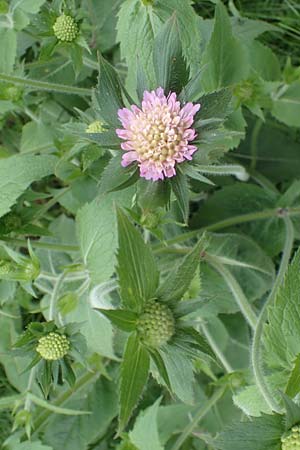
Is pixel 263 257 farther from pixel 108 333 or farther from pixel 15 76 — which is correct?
pixel 15 76

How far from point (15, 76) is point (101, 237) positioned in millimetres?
419

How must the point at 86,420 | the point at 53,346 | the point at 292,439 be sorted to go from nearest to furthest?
1. the point at 292,439
2. the point at 53,346
3. the point at 86,420

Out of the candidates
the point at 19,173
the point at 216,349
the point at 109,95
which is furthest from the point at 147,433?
the point at 109,95

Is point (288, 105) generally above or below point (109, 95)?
below

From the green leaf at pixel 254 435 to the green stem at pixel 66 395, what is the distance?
730mm

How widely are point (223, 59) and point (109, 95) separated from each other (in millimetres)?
538

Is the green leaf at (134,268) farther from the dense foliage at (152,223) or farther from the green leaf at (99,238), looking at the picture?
the green leaf at (99,238)

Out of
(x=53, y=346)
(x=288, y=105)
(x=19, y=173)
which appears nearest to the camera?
(x=53, y=346)

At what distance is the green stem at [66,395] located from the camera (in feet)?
5.33

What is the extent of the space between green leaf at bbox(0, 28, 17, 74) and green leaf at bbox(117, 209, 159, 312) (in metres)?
0.72

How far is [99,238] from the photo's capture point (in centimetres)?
139

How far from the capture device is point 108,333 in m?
1.49

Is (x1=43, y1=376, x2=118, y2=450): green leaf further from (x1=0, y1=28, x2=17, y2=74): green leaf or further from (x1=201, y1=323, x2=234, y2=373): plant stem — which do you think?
(x1=0, y1=28, x2=17, y2=74): green leaf

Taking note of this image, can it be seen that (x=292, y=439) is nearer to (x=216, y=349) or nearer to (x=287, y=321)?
(x=287, y=321)
